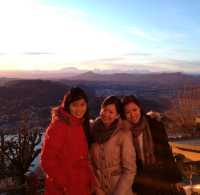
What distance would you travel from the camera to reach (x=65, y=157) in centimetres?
320

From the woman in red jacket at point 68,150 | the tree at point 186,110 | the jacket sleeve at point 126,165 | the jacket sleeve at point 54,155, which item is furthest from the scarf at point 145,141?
the tree at point 186,110

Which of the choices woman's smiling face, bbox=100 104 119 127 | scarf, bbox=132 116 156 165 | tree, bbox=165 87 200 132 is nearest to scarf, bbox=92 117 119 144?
woman's smiling face, bbox=100 104 119 127

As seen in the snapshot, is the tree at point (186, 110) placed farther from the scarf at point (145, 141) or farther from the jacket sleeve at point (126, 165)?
the jacket sleeve at point (126, 165)

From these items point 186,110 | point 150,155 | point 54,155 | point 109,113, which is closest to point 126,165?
point 150,155

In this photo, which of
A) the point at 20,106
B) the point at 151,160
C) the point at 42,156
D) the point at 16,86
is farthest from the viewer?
the point at 16,86

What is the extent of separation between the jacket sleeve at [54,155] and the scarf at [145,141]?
57 centimetres

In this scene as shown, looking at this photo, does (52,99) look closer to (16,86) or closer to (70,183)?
(16,86)

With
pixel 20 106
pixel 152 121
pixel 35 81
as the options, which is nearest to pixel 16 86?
pixel 35 81

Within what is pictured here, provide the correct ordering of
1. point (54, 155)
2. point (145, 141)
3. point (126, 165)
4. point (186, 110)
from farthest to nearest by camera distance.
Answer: point (186, 110), point (145, 141), point (126, 165), point (54, 155)

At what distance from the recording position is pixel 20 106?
108ft

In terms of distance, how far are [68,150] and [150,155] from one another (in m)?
0.64

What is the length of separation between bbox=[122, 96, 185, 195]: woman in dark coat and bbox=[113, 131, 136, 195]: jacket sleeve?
12 cm

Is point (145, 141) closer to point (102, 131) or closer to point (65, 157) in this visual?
point (102, 131)

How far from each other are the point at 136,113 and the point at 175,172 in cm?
57
